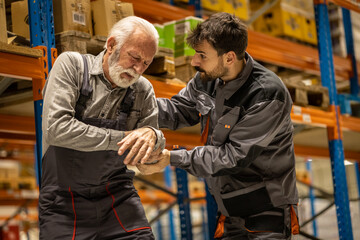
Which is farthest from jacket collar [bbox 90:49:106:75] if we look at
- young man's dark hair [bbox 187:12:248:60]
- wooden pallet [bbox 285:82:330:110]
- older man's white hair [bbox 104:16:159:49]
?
wooden pallet [bbox 285:82:330:110]

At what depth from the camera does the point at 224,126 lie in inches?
134

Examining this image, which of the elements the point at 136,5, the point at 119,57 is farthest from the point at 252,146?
the point at 136,5

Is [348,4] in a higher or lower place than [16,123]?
higher

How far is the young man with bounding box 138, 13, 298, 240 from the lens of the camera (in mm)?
3311

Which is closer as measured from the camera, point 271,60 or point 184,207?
point 184,207

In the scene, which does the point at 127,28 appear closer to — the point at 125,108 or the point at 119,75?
the point at 119,75

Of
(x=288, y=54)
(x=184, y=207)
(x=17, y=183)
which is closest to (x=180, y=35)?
(x=184, y=207)

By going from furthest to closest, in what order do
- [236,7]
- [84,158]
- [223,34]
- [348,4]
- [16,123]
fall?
[236,7]
[348,4]
[16,123]
[223,34]
[84,158]

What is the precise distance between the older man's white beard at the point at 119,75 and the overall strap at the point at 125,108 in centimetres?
11

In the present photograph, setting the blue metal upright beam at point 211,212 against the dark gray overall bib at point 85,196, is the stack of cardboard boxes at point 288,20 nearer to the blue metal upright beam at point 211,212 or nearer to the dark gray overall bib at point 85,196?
the blue metal upright beam at point 211,212

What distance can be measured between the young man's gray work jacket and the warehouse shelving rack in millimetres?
930

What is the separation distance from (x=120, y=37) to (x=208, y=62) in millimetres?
758

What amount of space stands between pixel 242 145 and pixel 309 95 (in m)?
3.08

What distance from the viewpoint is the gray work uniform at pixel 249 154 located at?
3.31 m
